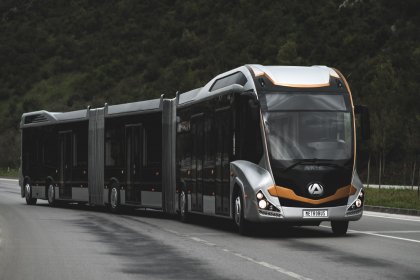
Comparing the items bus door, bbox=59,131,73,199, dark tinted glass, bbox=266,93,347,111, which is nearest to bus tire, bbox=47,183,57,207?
bus door, bbox=59,131,73,199

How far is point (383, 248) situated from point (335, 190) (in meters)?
2.45

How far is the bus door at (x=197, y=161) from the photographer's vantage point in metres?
21.4

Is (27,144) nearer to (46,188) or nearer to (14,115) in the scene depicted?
(46,188)

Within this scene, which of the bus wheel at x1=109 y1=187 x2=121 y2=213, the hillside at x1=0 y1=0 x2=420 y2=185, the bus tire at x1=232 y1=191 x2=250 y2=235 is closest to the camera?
the bus tire at x1=232 y1=191 x2=250 y2=235

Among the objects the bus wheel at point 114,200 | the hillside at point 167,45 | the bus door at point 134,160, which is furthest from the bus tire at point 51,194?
the hillside at point 167,45

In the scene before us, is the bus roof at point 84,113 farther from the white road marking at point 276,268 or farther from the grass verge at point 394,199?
the white road marking at point 276,268

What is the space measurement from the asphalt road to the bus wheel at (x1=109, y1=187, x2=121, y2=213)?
16.1ft

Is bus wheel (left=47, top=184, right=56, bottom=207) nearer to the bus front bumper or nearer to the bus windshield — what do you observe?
the bus windshield

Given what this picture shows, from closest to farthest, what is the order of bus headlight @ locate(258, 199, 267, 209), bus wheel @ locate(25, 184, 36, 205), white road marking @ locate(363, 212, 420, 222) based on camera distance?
bus headlight @ locate(258, 199, 267, 209) → white road marking @ locate(363, 212, 420, 222) → bus wheel @ locate(25, 184, 36, 205)

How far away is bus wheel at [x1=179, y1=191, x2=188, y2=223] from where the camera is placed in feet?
74.7

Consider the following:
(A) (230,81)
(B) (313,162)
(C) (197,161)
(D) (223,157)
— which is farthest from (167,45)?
(B) (313,162)

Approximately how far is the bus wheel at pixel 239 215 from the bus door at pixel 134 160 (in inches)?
320

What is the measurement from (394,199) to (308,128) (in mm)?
14012

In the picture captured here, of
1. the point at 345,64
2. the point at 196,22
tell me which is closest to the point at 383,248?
the point at 345,64
